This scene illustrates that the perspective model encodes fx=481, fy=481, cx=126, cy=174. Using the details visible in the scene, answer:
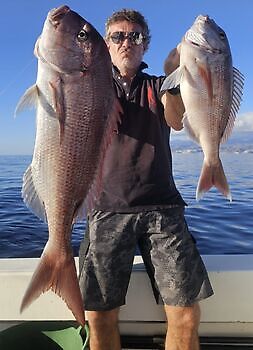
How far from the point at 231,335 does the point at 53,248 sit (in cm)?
168

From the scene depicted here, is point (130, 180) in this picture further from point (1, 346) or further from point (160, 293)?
point (1, 346)

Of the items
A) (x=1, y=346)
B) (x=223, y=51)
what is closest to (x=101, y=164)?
(x=223, y=51)

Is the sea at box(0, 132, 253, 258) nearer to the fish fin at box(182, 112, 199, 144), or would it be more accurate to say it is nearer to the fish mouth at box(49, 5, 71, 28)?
the fish fin at box(182, 112, 199, 144)

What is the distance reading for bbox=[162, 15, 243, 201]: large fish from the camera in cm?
260

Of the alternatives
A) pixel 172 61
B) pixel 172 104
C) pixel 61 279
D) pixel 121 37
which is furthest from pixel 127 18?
pixel 61 279

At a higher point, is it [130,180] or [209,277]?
[130,180]

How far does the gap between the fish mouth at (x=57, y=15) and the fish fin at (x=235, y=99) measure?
1.02m

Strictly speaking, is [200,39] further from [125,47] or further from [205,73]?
[125,47]

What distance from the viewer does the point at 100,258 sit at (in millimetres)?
3154

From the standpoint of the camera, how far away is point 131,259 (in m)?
3.20

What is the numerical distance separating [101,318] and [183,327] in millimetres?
543

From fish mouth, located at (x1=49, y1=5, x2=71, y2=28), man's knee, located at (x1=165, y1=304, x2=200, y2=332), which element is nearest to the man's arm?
fish mouth, located at (x1=49, y1=5, x2=71, y2=28)

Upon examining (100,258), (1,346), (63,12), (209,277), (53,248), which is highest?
(63,12)

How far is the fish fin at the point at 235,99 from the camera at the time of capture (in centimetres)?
276
